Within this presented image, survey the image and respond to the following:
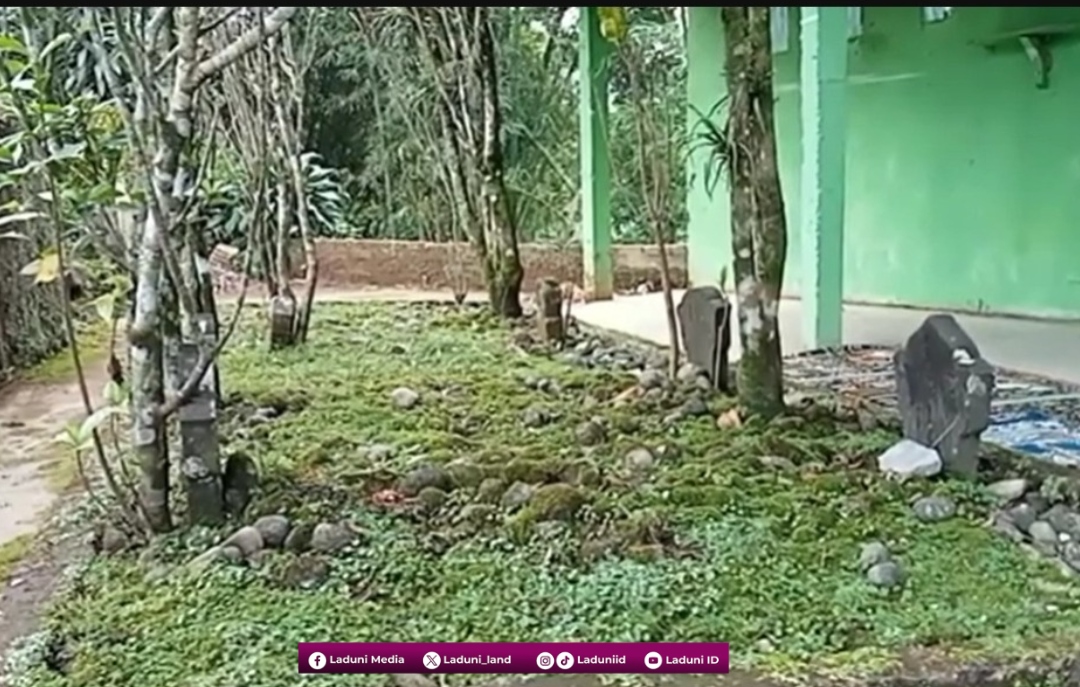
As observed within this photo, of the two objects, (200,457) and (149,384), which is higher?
(149,384)

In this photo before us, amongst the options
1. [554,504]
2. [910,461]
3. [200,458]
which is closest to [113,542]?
[200,458]

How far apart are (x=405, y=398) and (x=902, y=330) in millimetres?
3220

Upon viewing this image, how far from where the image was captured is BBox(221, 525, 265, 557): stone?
2570 millimetres

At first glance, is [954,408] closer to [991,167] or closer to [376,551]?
[376,551]

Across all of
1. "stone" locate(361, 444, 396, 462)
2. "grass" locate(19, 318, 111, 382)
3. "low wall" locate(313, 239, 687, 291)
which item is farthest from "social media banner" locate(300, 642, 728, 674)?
"low wall" locate(313, 239, 687, 291)

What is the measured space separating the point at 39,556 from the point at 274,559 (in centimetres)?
73

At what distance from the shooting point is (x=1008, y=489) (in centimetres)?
294

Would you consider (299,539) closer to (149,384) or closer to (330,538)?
(330,538)

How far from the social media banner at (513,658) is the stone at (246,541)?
0.53 m

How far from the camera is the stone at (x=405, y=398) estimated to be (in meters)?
4.31

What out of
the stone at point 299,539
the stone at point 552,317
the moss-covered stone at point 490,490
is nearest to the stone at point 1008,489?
the moss-covered stone at point 490,490

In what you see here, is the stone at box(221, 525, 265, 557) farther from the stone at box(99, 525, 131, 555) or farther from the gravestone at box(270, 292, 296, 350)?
the gravestone at box(270, 292, 296, 350)

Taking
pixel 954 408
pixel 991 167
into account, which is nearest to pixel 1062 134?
pixel 991 167

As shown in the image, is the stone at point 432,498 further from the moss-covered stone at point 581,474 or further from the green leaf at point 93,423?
the green leaf at point 93,423
